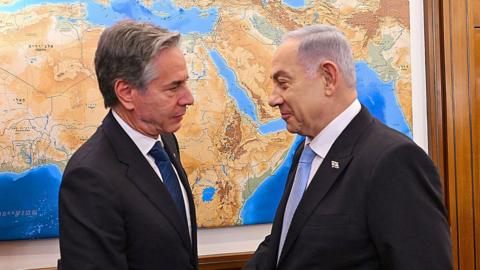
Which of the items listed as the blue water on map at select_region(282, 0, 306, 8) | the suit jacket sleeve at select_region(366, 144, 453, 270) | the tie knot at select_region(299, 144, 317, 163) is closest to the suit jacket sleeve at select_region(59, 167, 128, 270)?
the tie knot at select_region(299, 144, 317, 163)

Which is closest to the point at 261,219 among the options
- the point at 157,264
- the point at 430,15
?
the point at 157,264

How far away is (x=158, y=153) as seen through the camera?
5.79 ft

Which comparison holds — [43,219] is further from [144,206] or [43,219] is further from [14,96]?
[144,206]

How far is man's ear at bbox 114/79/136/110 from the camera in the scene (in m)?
1.66

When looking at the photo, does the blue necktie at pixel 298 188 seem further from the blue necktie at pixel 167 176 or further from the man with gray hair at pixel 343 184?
the blue necktie at pixel 167 176

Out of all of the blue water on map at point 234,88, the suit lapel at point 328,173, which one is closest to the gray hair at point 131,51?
the suit lapel at point 328,173

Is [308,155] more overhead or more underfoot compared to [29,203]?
more overhead

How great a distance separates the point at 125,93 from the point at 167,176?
0.29m

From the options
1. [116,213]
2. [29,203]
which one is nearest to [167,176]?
[116,213]

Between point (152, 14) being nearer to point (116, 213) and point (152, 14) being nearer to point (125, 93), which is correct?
point (125, 93)

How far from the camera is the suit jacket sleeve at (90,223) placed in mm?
1480

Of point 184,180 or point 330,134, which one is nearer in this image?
point 330,134

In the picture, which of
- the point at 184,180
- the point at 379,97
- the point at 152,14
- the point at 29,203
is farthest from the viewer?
the point at 379,97

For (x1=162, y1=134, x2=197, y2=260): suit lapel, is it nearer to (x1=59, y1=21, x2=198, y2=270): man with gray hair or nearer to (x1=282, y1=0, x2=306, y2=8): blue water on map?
(x1=59, y1=21, x2=198, y2=270): man with gray hair
